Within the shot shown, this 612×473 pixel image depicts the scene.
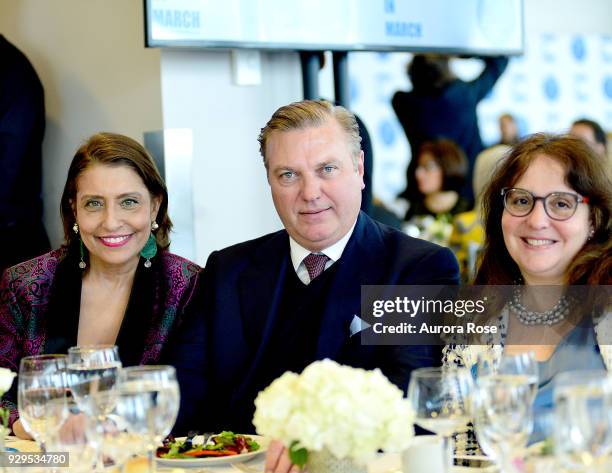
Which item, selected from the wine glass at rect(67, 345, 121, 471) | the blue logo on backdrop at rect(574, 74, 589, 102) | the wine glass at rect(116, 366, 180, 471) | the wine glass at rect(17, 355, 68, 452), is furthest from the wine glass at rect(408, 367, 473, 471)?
the blue logo on backdrop at rect(574, 74, 589, 102)

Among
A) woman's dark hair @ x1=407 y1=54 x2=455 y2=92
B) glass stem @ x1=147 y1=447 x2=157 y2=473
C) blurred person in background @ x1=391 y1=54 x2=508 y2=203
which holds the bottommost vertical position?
glass stem @ x1=147 y1=447 x2=157 y2=473

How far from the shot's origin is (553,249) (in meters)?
2.33

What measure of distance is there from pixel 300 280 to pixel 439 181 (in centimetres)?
348

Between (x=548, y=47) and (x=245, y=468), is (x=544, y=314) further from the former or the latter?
(x=548, y=47)

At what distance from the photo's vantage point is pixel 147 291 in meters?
3.02

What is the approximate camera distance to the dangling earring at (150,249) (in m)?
3.09

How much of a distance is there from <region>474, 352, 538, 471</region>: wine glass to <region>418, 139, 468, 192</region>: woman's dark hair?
177 inches

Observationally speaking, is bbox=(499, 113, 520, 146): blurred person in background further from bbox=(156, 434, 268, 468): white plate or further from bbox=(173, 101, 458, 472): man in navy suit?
bbox=(156, 434, 268, 468): white plate

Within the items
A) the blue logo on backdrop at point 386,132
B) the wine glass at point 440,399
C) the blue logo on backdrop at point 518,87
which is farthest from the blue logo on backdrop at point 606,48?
the wine glass at point 440,399

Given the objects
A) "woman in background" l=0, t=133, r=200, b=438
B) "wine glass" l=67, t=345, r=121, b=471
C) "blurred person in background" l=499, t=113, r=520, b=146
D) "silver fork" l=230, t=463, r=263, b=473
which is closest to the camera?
"wine glass" l=67, t=345, r=121, b=471

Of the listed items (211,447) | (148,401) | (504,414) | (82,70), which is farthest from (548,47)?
(148,401)

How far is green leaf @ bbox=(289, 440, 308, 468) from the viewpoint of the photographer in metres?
1.62

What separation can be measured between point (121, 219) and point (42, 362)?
113 cm

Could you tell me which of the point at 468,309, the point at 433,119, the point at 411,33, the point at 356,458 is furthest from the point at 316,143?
the point at 433,119
